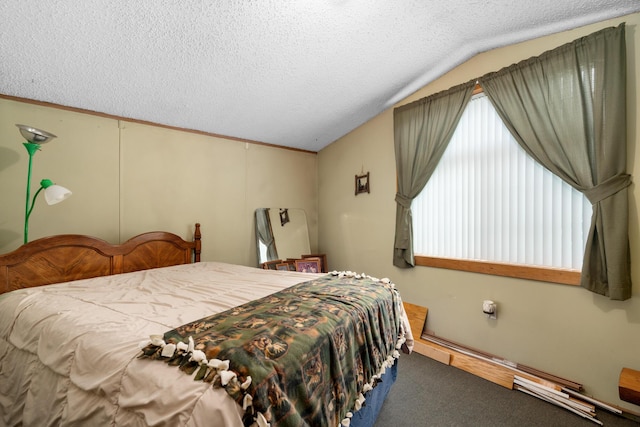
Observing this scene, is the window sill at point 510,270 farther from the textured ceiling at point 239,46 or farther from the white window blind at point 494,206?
the textured ceiling at point 239,46

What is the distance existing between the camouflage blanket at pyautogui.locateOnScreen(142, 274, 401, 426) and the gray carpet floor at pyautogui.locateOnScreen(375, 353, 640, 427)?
47 centimetres

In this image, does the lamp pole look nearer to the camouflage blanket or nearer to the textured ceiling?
the textured ceiling

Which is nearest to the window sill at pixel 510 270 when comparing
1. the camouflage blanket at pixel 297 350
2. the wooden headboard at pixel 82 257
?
the camouflage blanket at pixel 297 350

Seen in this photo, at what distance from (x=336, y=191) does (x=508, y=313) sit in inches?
91.9

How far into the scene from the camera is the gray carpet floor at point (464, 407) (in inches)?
67.1

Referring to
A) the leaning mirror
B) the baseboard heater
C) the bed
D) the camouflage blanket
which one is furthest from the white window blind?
the leaning mirror

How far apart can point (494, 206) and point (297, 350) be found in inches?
88.6

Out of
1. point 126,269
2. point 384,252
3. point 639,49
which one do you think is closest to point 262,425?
point 126,269

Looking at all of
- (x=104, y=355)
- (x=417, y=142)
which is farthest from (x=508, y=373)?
(x=104, y=355)

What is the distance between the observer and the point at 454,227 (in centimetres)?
269

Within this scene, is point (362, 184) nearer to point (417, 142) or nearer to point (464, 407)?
point (417, 142)

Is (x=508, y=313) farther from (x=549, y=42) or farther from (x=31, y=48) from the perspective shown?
(x=31, y=48)

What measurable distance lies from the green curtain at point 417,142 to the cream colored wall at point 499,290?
0.13 metres

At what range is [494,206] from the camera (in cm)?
244
